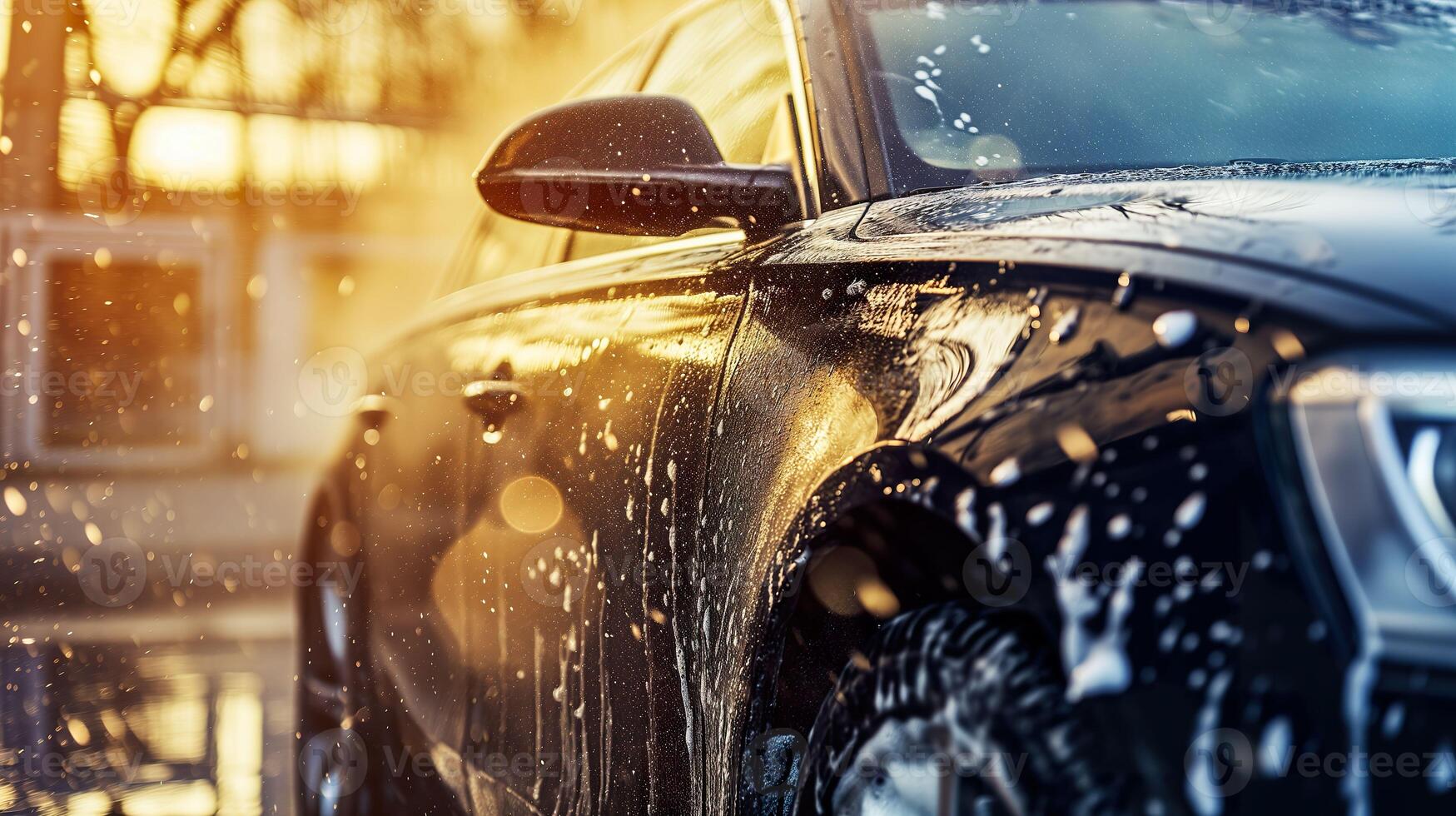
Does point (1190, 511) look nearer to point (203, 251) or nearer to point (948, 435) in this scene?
point (948, 435)

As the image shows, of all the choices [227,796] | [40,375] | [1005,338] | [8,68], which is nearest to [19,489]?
[40,375]

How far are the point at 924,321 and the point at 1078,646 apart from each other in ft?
1.45

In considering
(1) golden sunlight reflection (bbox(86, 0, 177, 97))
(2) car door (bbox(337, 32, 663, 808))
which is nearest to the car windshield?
(2) car door (bbox(337, 32, 663, 808))

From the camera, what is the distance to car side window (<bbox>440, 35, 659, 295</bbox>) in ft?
9.85

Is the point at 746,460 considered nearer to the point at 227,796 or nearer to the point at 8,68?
the point at 227,796

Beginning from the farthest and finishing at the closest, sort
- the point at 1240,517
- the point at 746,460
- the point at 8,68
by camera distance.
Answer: the point at 8,68
the point at 746,460
the point at 1240,517

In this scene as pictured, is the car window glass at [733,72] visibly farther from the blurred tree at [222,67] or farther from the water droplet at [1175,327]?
the blurred tree at [222,67]

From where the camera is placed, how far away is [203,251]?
13.4 m

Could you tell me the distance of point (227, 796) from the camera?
12.9ft

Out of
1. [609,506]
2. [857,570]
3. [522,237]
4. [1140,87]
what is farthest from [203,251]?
[857,570]

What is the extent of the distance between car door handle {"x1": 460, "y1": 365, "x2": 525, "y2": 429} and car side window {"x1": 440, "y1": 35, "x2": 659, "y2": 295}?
31 cm

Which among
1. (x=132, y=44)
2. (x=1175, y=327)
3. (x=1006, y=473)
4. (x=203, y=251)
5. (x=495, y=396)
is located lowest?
(x=203, y=251)

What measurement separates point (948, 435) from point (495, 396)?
1376 mm

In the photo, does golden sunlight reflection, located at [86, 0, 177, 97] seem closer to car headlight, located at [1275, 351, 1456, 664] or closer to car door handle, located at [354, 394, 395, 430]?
car door handle, located at [354, 394, 395, 430]
